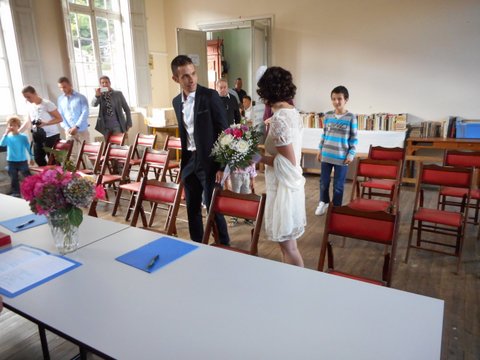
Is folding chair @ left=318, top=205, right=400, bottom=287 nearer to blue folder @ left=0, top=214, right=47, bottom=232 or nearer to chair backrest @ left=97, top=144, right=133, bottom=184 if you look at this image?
→ blue folder @ left=0, top=214, right=47, bottom=232

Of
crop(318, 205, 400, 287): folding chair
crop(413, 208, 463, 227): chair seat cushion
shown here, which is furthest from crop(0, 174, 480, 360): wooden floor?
crop(318, 205, 400, 287): folding chair

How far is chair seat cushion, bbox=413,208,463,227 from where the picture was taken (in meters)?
2.98

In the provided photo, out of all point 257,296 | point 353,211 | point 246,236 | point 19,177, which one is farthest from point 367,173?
point 19,177

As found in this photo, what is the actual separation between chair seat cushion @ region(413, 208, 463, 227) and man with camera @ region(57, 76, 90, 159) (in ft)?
16.1

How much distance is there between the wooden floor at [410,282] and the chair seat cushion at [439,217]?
44 cm

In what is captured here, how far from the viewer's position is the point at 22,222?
2.23m

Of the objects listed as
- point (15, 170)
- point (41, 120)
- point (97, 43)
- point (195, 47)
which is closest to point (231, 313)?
point (15, 170)

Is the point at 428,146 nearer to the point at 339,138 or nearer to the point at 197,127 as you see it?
the point at 339,138

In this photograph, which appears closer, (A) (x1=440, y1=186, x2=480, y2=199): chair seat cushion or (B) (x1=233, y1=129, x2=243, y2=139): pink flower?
(B) (x1=233, y1=129, x2=243, y2=139): pink flower

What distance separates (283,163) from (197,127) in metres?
0.86

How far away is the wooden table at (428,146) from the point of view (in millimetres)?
5410

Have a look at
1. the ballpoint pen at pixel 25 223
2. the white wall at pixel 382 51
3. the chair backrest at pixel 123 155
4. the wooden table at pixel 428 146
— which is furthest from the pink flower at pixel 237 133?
the white wall at pixel 382 51

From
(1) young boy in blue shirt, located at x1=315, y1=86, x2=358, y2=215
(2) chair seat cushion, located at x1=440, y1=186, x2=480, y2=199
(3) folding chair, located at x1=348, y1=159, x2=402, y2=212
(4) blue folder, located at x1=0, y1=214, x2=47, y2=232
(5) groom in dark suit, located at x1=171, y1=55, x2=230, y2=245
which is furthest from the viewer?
(1) young boy in blue shirt, located at x1=315, y1=86, x2=358, y2=215

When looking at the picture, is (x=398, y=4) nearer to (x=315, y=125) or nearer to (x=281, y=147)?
(x=315, y=125)
